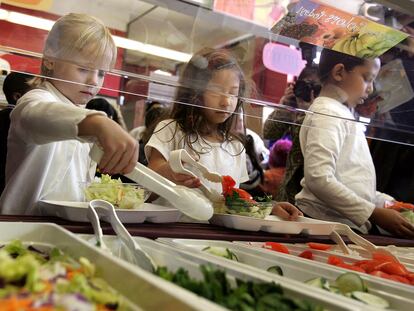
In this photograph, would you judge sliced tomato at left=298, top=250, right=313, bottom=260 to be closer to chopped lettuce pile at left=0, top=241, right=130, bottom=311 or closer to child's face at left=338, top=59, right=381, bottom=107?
chopped lettuce pile at left=0, top=241, right=130, bottom=311

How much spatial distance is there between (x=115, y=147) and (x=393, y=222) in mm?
1315

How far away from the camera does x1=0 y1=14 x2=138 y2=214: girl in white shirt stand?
936mm

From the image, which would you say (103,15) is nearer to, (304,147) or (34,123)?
(34,123)

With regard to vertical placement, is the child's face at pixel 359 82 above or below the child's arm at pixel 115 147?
above

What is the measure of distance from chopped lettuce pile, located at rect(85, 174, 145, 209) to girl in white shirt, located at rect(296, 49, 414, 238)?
1.99 ft

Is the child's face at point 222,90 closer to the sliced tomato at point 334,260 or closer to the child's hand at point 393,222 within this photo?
the sliced tomato at point 334,260

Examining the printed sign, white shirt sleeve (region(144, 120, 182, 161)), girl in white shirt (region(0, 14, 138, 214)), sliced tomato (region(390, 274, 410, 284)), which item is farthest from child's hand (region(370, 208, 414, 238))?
the printed sign

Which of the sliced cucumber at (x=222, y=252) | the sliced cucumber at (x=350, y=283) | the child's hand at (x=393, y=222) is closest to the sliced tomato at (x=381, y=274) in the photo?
the sliced cucumber at (x=350, y=283)

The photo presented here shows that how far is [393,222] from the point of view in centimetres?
178

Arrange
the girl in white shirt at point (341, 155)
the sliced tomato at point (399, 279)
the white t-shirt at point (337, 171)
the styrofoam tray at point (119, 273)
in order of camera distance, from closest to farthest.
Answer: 1. the styrofoam tray at point (119, 273)
2. the sliced tomato at point (399, 279)
3. the girl in white shirt at point (341, 155)
4. the white t-shirt at point (337, 171)

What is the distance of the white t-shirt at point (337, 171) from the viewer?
162cm

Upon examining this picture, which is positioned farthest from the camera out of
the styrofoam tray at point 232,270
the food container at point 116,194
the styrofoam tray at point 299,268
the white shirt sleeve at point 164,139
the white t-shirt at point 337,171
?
the white shirt sleeve at point 164,139

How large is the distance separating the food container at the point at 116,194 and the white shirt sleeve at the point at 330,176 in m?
0.84

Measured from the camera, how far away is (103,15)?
105cm
